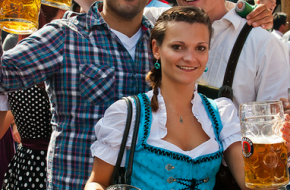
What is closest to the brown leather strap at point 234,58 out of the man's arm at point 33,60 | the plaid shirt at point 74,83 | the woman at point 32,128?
the plaid shirt at point 74,83

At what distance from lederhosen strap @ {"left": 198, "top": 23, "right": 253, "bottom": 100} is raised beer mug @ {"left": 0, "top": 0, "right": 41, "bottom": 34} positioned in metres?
1.06

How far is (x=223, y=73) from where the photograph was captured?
2164 millimetres

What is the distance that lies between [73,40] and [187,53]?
0.73 m

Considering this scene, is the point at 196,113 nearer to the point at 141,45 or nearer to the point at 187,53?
the point at 187,53

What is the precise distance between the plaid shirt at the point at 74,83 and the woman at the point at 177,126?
288mm

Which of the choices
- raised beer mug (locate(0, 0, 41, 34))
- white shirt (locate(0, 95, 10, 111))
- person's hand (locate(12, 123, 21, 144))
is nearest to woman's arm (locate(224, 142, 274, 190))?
raised beer mug (locate(0, 0, 41, 34))

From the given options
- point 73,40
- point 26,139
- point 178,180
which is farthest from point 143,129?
point 26,139

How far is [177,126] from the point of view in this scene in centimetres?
177

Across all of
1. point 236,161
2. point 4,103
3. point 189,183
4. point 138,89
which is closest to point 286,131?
point 236,161

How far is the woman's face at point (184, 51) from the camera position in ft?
5.74

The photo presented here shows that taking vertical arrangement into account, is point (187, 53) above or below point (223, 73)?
above

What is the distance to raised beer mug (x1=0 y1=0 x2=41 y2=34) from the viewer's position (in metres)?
1.55

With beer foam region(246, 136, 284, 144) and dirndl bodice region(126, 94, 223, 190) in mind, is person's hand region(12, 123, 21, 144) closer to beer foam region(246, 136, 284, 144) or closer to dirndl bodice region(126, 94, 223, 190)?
dirndl bodice region(126, 94, 223, 190)

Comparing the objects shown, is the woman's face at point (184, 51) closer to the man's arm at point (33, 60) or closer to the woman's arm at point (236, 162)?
the woman's arm at point (236, 162)
